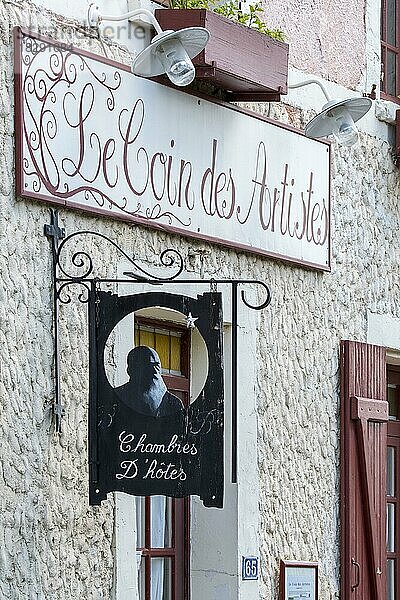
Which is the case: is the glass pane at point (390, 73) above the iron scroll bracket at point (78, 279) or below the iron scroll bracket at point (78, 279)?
above

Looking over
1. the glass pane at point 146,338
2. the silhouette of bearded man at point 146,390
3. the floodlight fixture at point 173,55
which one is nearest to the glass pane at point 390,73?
the glass pane at point 146,338

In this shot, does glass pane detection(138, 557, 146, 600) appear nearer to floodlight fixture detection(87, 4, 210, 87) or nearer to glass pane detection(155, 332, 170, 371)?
glass pane detection(155, 332, 170, 371)

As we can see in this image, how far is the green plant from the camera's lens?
7004 mm

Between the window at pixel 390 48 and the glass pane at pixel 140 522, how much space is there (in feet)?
10.6

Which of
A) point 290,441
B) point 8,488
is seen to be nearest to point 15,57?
point 8,488

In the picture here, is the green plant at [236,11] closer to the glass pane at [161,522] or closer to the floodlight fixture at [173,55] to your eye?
the floodlight fixture at [173,55]

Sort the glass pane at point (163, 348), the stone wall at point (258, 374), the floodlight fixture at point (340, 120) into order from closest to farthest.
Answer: the stone wall at point (258, 374)
the glass pane at point (163, 348)
the floodlight fixture at point (340, 120)

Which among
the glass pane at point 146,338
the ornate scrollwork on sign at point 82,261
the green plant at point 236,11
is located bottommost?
the glass pane at point 146,338

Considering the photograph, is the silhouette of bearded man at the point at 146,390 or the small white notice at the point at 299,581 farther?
the small white notice at the point at 299,581

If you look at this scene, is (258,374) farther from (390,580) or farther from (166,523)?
(390,580)

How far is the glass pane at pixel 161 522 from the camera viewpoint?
7.05 metres

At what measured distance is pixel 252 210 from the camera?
741 cm

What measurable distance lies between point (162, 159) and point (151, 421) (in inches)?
56.4

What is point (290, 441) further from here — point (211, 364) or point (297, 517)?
point (211, 364)
